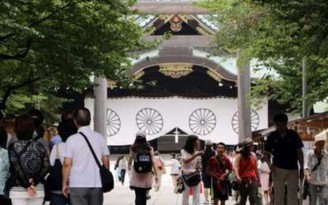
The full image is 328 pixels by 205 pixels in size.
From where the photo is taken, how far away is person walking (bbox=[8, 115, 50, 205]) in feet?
19.7

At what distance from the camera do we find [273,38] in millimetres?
11977

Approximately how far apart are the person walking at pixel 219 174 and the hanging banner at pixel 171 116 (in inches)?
854

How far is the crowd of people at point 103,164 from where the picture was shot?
19.8 feet

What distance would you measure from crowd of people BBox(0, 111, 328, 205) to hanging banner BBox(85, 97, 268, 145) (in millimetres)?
18572

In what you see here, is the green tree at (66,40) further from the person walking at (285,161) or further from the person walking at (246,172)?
the person walking at (285,161)

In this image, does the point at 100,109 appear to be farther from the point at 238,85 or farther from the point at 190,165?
the point at 190,165

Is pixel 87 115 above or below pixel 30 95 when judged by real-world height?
below

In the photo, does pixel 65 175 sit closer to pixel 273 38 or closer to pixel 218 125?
pixel 273 38

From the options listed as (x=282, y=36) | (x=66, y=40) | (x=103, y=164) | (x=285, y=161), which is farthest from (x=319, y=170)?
(x=103, y=164)

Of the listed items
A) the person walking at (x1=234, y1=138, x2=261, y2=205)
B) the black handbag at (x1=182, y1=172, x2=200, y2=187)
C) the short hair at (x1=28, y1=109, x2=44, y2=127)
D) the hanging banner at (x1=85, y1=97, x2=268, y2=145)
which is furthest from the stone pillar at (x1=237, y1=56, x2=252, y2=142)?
the short hair at (x1=28, y1=109, x2=44, y2=127)

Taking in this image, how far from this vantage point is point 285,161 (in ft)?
27.3

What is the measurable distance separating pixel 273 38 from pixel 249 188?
3.15 metres

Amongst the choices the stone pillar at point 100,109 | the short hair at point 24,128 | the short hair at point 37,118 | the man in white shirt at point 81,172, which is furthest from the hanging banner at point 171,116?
the man in white shirt at point 81,172

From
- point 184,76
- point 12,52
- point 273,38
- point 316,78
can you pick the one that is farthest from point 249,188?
point 184,76
